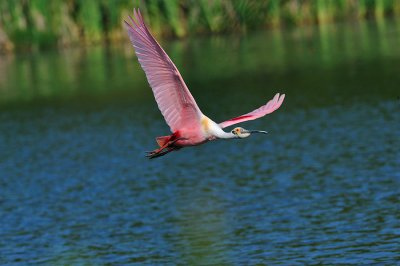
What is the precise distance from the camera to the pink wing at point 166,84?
1155cm

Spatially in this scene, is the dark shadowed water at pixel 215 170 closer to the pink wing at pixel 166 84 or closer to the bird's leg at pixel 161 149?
the bird's leg at pixel 161 149

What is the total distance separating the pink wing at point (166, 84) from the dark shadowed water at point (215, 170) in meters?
4.92

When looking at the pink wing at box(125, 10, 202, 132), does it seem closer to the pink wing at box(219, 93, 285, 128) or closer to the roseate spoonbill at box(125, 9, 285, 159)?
the roseate spoonbill at box(125, 9, 285, 159)

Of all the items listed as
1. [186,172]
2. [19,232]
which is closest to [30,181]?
[186,172]

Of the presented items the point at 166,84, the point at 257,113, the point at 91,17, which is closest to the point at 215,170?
the point at 257,113

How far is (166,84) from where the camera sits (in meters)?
11.9

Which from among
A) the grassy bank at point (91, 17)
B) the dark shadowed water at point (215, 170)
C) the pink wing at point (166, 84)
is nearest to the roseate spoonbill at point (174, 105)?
the pink wing at point (166, 84)

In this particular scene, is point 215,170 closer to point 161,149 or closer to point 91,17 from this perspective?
point 161,149

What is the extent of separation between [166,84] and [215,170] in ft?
46.3

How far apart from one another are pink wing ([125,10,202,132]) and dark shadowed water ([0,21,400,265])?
16.1 ft

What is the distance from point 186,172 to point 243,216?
5.76m

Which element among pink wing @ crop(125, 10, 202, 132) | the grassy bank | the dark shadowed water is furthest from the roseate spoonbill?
the grassy bank

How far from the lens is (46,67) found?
173ft

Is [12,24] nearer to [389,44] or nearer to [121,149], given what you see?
[389,44]
